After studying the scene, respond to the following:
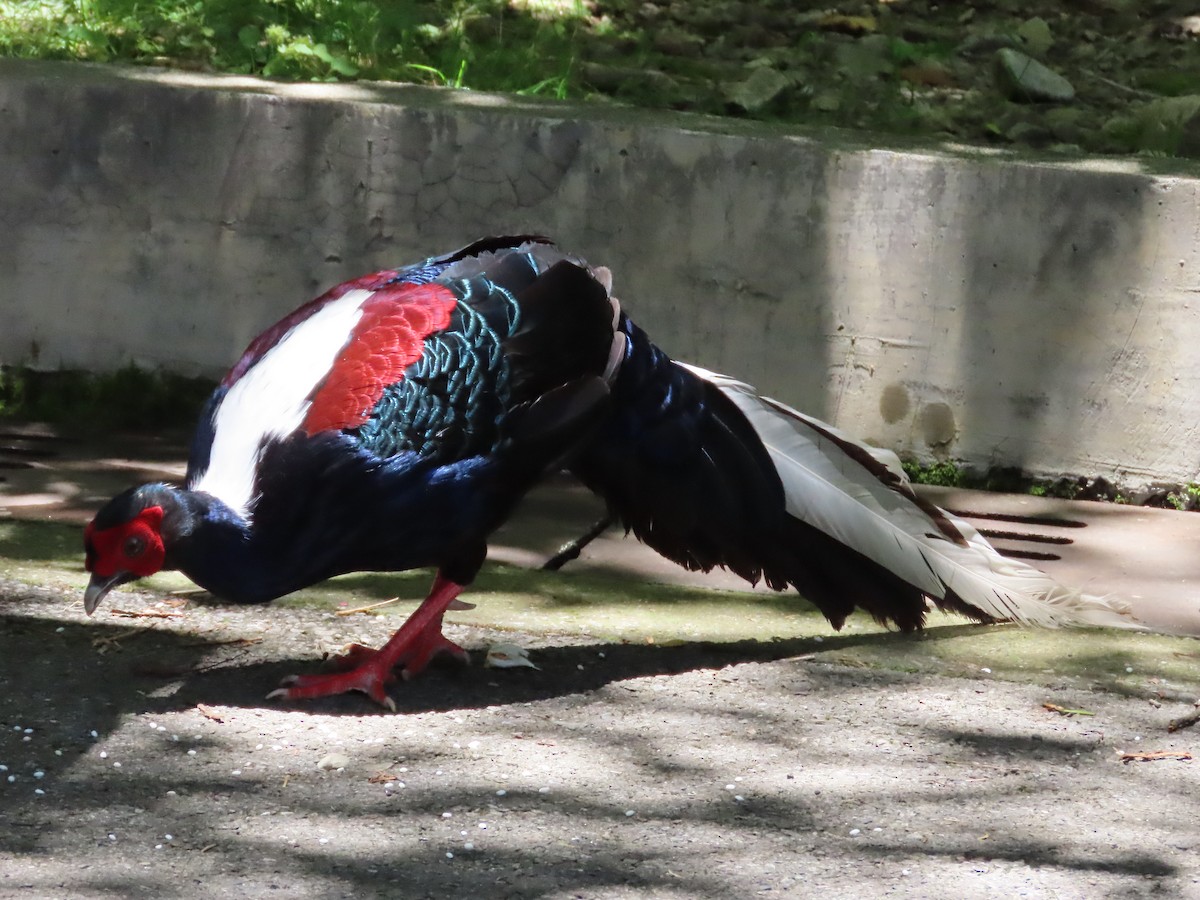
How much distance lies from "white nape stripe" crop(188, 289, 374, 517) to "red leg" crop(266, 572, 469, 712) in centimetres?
52

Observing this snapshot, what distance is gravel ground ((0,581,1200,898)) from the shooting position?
294 centimetres

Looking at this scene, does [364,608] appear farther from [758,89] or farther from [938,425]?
[758,89]

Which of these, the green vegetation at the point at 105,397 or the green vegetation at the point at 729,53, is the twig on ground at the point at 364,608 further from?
the green vegetation at the point at 729,53

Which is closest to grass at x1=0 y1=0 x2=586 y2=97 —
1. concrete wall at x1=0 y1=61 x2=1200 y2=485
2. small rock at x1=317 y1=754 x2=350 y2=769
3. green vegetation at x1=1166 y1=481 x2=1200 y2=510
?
concrete wall at x1=0 y1=61 x2=1200 y2=485

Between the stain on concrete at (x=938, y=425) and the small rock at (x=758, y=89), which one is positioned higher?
the small rock at (x=758, y=89)

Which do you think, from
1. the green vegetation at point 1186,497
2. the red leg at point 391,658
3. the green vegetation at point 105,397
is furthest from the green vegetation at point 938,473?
the green vegetation at point 105,397

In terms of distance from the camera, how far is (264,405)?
3559 mm

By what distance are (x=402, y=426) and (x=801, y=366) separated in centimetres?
228

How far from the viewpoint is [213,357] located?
5863 mm

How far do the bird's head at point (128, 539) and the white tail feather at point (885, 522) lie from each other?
4.78 feet

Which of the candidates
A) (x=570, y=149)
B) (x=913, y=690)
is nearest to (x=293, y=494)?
(x=913, y=690)

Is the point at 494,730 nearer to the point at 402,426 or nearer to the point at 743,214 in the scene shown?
the point at 402,426

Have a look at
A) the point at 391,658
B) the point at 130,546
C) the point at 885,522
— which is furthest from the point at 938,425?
the point at 130,546

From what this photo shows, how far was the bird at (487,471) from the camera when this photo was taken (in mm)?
3461
